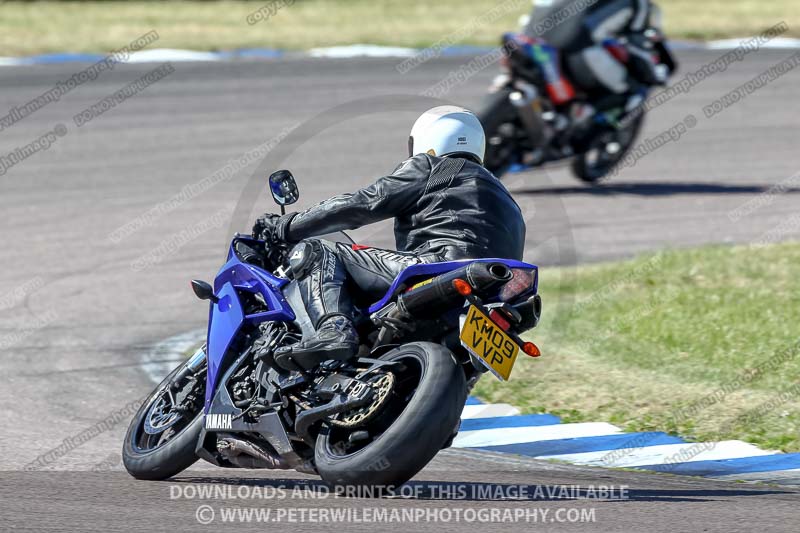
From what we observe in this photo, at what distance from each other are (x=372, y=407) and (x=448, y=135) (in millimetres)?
1475

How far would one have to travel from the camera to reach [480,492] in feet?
19.9

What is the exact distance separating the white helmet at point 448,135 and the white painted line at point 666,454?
177 cm

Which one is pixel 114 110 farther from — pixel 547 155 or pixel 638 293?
pixel 638 293

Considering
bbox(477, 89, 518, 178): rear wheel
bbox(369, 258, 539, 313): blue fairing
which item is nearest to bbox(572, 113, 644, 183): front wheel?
bbox(477, 89, 518, 178): rear wheel

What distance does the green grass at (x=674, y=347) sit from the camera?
315 inches

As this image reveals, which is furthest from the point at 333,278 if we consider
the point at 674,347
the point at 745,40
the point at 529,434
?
the point at 745,40

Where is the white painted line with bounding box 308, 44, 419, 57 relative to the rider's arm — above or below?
below

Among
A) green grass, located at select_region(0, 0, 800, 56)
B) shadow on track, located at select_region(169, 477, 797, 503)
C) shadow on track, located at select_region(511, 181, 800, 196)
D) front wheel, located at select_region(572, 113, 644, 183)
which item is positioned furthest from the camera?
green grass, located at select_region(0, 0, 800, 56)

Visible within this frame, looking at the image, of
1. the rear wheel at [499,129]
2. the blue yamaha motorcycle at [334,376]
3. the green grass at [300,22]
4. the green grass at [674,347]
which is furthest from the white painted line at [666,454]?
the green grass at [300,22]

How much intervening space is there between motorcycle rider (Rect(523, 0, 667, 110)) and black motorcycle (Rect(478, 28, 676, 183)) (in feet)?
0.11

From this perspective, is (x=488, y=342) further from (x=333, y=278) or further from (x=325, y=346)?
(x=333, y=278)

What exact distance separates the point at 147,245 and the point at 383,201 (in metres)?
7.01

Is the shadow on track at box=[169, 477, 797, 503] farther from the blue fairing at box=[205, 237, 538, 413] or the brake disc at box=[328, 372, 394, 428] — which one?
the blue fairing at box=[205, 237, 538, 413]

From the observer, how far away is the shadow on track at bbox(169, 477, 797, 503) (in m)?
5.86
